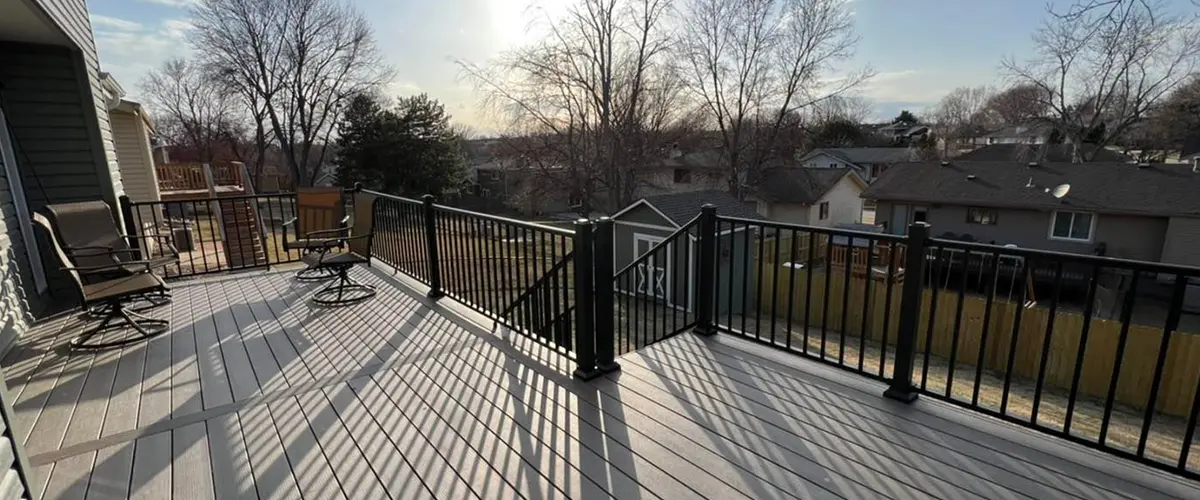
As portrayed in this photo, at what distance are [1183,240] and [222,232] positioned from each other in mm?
22596

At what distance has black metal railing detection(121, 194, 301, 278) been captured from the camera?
548 centimetres

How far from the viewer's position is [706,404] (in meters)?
2.46

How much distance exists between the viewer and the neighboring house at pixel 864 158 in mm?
30906

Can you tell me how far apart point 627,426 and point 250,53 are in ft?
73.5

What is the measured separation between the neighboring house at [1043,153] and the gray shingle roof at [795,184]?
268 inches

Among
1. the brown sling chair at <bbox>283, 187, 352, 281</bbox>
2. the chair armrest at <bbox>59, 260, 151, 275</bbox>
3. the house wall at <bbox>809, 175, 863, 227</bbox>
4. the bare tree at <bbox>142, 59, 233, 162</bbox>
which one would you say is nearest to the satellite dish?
the house wall at <bbox>809, 175, 863, 227</bbox>

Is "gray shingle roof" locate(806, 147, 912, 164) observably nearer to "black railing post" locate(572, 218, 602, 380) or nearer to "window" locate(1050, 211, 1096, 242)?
"window" locate(1050, 211, 1096, 242)

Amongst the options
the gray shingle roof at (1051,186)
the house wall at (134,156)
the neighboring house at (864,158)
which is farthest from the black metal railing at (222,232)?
the neighboring house at (864,158)

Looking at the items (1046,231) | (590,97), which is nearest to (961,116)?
(1046,231)

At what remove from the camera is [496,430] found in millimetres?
2240

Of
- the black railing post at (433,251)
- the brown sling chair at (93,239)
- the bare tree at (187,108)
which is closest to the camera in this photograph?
the brown sling chair at (93,239)

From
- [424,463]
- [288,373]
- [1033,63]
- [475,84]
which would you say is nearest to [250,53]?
[475,84]

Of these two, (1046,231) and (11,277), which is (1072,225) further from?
(11,277)

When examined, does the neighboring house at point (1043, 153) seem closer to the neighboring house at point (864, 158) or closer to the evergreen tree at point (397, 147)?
the neighboring house at point (864, 158)
